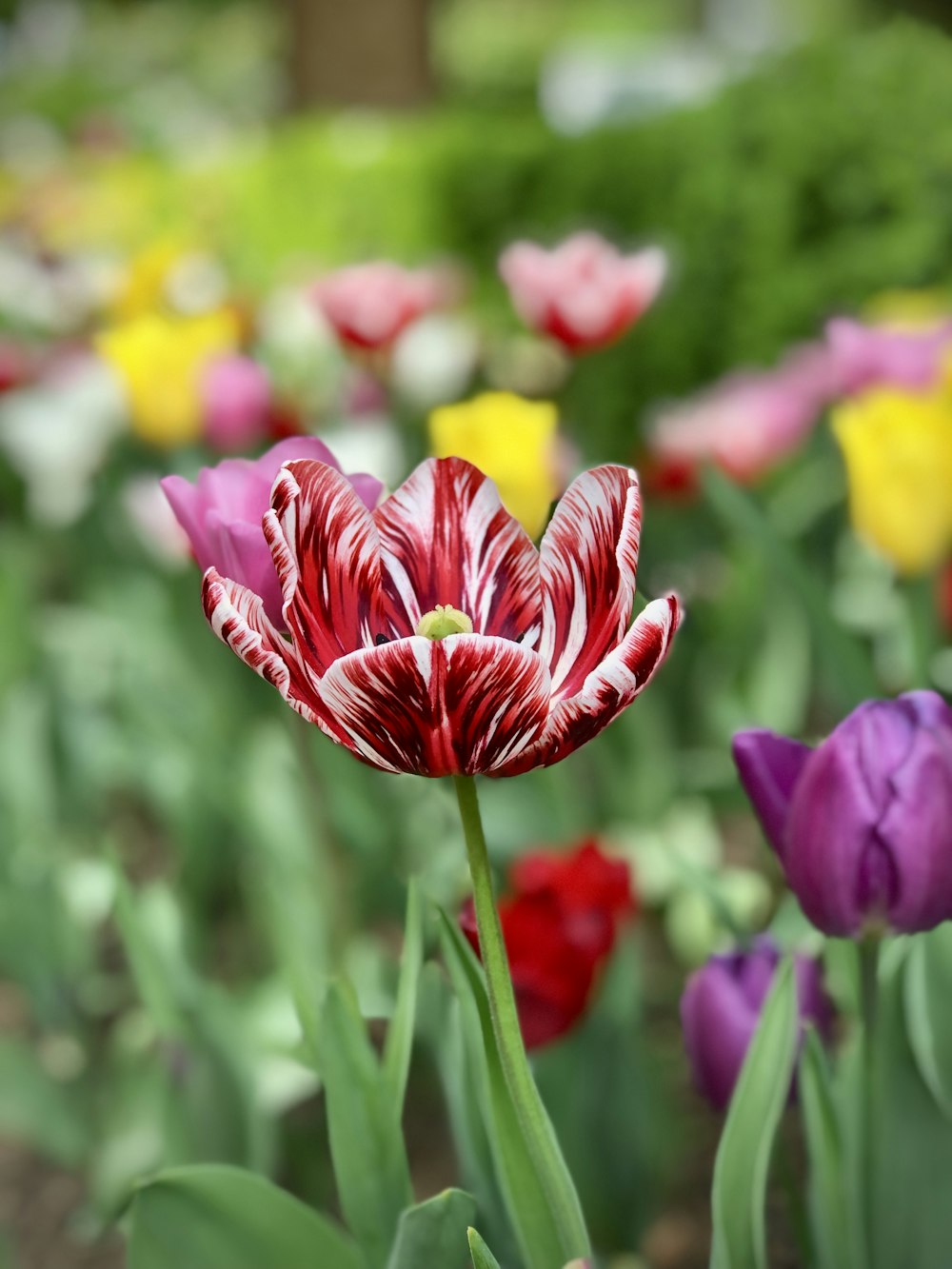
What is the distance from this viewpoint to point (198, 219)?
217 inches

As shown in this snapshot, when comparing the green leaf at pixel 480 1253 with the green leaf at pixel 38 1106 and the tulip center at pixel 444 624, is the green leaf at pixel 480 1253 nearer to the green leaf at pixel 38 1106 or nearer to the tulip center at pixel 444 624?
the tulip center at pixel 444 624

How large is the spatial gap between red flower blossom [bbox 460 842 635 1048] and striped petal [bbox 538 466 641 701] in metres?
0.43

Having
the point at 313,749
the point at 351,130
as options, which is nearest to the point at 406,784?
the point at 313,749

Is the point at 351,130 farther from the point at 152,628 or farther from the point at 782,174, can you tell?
the point at 152,628

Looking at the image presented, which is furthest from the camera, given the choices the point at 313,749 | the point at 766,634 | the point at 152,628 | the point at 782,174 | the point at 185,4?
the point at 185,4

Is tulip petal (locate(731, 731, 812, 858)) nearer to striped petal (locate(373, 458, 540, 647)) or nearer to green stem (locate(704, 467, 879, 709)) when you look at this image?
striped petal (locate(373, 458, 540, 647))

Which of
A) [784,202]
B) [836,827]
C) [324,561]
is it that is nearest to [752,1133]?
[836,827]

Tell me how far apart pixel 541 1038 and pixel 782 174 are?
8.11 feet

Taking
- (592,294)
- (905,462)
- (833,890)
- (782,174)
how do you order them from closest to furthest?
1. (833,890)
2. (905,462)
3. (592,294)
4. (782,174)

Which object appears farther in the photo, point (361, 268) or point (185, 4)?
point (185, 4)

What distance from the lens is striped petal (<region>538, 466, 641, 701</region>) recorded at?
2.07ft

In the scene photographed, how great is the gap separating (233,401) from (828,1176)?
132cm

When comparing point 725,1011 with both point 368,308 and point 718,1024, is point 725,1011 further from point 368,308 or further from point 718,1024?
point 368,308

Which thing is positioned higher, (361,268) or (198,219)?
(198,219)
